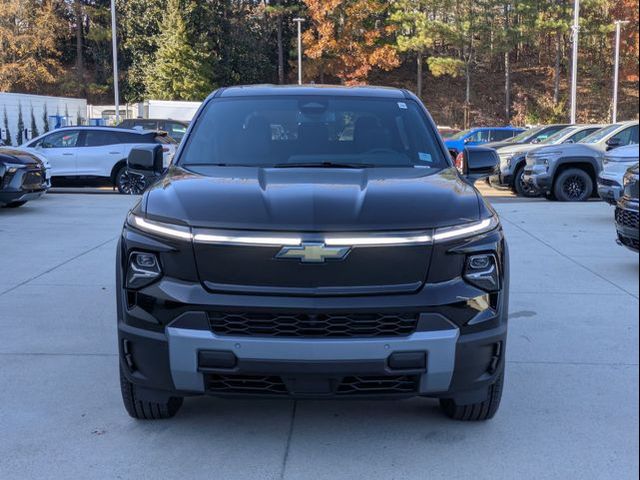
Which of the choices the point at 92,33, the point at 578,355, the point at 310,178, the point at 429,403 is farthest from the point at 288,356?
the point at 92,33

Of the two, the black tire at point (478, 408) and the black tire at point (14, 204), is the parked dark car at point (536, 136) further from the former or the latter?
the black tire at point (478, 408)

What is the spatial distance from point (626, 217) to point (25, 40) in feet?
152

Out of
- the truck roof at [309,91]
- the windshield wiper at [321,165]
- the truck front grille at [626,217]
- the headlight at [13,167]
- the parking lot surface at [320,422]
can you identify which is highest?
the truck roof at [309,91]

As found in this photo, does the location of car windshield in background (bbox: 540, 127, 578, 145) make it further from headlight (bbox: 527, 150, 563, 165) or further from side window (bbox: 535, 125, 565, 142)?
headlight (bbox: 527, 150, 563, 165)

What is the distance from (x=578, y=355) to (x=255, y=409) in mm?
2347

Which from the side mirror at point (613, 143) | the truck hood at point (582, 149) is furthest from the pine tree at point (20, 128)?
the side mirror at point (613, 143)

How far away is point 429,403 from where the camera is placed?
4.20 metres

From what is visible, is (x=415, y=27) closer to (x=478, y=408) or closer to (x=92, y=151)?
(x=92, y=151)

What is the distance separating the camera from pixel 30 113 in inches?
1230

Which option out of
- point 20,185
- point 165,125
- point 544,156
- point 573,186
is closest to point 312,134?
point 20,185

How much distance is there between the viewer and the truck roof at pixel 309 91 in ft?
16.3

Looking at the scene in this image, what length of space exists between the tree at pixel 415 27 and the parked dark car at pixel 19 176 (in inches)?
1351

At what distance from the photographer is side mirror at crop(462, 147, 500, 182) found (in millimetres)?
4926

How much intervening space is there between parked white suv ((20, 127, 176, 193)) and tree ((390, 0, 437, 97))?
30058mm
